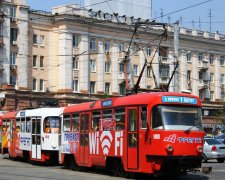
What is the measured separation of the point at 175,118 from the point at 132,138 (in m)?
1.73

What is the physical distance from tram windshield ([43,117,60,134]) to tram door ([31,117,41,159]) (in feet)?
2.53

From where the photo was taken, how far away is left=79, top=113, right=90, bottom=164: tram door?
894 inches

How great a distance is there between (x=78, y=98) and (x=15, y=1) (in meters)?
13.6

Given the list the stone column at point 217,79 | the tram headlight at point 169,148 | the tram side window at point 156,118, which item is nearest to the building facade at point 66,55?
the stone column at point 217,79

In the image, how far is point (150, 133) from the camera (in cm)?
1839

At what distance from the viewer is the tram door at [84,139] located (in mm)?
22719

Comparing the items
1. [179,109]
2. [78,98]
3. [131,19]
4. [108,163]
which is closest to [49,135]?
[108,163]

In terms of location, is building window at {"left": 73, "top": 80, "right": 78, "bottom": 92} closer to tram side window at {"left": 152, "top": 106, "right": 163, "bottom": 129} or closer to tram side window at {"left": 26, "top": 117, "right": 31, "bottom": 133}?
tram side window at {"left": 26, "top": 117, "right": 31, "bottom": 133}

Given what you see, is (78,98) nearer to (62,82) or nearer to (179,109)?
(62,82)

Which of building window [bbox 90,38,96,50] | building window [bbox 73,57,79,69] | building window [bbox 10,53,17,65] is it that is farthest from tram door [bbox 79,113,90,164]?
building window [bbox 90,38,96,50]

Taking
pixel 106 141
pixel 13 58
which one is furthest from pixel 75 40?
pixel 106 141

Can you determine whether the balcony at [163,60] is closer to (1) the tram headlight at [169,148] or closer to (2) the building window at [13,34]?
(2) the building window at [13,34]

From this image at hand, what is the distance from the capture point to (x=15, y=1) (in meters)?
65.7

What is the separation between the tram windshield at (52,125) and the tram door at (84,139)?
312cm
